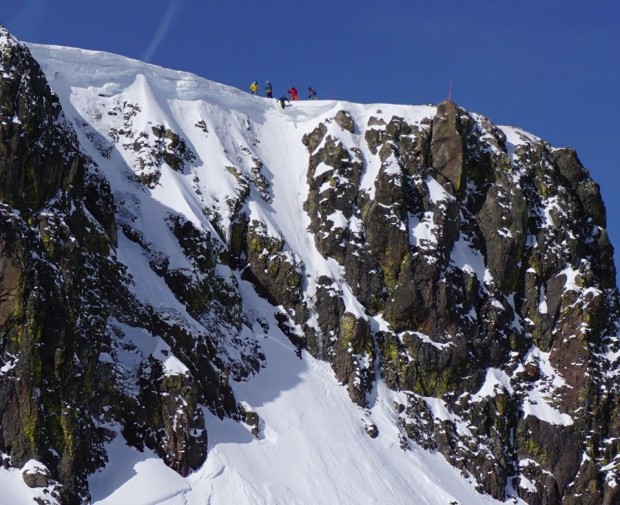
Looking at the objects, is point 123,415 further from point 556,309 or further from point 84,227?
point 556,309

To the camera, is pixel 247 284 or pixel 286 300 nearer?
pixel 247 284

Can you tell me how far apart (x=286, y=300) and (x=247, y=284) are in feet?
6.68

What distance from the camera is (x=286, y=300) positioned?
162 ft

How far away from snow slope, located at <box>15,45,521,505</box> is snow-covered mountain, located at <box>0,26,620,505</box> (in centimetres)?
12

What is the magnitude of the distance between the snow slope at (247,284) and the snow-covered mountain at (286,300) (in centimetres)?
12

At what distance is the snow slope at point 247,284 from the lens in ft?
125

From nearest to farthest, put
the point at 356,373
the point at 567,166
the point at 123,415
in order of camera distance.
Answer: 1. the point at 123,415
2. the point at 356,373
3. the point at 567,166

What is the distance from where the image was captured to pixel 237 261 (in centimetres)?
4950

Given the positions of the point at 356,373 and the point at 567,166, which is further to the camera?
the point at 567,166

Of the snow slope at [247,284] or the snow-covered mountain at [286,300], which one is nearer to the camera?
the snow-covered mountain at [286,300]

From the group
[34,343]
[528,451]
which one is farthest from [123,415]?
[528,451]

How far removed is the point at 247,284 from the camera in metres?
49.1

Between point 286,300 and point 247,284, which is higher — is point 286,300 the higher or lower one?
the lower one

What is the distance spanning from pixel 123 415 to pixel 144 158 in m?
15.8
